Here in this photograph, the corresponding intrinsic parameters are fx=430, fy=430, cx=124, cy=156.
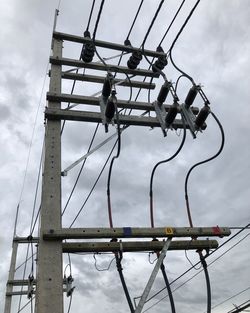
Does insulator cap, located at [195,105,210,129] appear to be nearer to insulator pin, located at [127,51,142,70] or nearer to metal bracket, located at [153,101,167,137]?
metal bracket, located at [153,101,167,137]

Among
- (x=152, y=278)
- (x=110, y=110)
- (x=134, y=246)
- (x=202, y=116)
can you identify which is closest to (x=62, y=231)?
(x=134, y=246)

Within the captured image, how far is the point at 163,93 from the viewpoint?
268 inches

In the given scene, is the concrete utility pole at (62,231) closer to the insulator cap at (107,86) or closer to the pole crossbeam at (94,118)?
the pole crossbeam at (94,118)

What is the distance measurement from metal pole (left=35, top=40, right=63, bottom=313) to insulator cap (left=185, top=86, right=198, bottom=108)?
77.6 inches

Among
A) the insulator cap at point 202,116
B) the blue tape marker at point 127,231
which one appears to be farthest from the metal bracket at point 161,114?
the blue tape marker at point 127,231

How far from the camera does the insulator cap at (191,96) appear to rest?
640 centimetres

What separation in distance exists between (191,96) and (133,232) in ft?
7.72

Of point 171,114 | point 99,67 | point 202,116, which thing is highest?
point 99,67

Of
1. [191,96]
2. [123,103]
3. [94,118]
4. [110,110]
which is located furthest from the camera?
[123,103]

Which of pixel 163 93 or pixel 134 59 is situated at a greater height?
pixel 134 59

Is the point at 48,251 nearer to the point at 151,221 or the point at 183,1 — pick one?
the point at 151,221

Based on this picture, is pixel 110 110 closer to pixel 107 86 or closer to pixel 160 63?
pixel 107 86

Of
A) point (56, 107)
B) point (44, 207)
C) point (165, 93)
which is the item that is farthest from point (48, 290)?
point (165, 93)

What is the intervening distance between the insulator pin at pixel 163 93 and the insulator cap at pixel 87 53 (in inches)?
70.8
